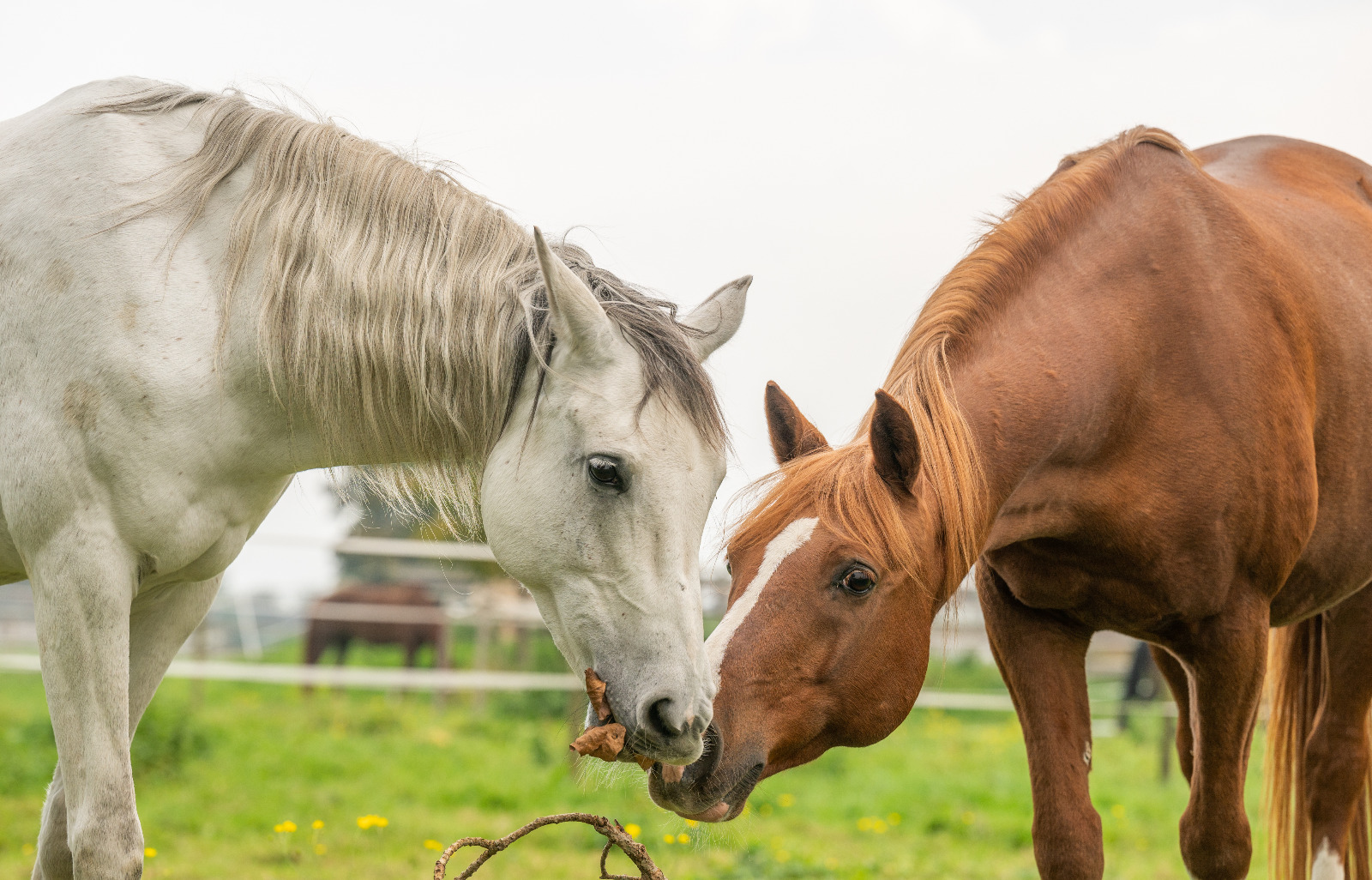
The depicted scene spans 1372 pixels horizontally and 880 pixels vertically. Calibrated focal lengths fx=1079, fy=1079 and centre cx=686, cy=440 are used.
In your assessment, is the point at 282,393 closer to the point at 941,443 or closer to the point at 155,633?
the point at 155,633

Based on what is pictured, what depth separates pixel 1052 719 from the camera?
2977 millimetres

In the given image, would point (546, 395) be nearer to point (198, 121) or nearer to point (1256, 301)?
point (198, 121)

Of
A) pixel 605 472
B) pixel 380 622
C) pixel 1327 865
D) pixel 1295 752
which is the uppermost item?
pixel 605 472

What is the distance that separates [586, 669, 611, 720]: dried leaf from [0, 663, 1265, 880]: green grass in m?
0.85

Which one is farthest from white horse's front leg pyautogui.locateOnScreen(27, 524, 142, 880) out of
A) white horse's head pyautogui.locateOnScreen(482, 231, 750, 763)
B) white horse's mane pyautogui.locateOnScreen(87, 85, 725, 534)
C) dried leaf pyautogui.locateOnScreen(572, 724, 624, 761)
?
dried leaf pyautogui.locateOnScreen(572, 724, 624, 761)

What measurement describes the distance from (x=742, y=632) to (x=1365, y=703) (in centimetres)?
241

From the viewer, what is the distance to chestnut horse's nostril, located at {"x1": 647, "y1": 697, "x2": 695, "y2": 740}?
6.49 ft

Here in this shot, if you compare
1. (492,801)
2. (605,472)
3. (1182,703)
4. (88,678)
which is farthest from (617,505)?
(492,801)

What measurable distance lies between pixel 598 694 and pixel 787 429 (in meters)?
1.04

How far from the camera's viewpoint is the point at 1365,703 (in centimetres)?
351

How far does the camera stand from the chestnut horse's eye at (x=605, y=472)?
6.79ft

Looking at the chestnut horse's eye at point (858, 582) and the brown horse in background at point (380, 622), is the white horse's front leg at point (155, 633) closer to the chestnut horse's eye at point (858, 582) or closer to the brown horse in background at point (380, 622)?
the chestnut horse's eye at point (858, 582)

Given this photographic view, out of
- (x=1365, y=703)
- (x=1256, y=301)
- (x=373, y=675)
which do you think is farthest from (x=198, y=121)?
(x=373, y=675)

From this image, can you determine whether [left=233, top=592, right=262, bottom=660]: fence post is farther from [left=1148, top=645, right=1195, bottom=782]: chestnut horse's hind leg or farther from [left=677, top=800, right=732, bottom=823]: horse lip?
[left=677, top=800, right=732, bottom=823]: horse lip
